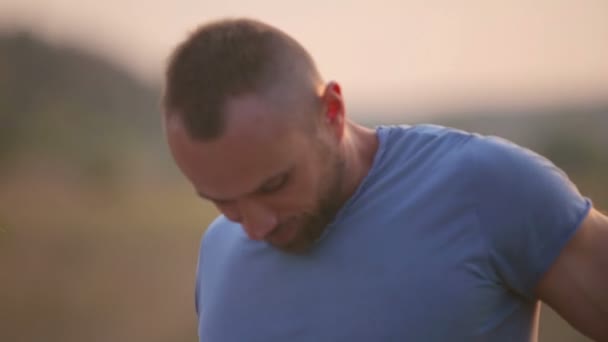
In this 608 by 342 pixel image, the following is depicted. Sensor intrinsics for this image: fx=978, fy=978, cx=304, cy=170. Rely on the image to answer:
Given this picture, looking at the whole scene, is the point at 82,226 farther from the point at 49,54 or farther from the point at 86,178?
the point at 49,54

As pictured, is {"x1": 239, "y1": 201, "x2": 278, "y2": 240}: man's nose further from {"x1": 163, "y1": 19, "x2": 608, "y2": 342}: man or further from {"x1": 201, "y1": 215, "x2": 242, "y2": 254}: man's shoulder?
{"x1": 201, "y1": 215, "x2": 242, "y2": 254}: man's shoulder

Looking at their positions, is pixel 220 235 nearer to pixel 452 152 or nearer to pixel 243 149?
pixel 243 149

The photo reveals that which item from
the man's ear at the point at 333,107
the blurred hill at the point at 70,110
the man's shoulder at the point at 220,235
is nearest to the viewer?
the man's ear at the point at 333,107

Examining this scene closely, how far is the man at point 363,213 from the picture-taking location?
1673 millimetres

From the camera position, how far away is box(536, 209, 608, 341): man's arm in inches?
65.4

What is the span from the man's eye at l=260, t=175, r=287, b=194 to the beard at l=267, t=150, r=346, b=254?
0.08 m

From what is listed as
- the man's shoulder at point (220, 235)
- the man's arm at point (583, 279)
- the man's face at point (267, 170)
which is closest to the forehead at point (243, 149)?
the man's face at point (267, 170)

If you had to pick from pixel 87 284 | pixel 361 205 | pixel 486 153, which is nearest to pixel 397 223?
pixel 361 205

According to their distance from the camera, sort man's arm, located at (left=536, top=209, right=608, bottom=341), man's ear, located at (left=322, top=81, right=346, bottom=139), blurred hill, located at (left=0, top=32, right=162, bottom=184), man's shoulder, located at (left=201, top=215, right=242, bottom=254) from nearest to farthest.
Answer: man's arm, located at (left=536, top=209, right=608, bottom=341), man's ear, located at (left=322, top=81, right=346, bottom=139), man's shoulder, located at (left=201, top=215, right=242, bottom=254), blurred hill, located at (left=0, top=32, right=162, bottom=184)

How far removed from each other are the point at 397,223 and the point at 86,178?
6.91 m

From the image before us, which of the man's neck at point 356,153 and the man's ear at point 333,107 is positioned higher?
the man's ear at point 333,107

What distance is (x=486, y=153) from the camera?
175 cm

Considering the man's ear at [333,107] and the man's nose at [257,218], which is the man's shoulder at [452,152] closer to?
the man's ear at [333,107]

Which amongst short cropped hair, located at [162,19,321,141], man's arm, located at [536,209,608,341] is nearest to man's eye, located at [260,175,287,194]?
short cropped hair, located at [162,19,321,141]
